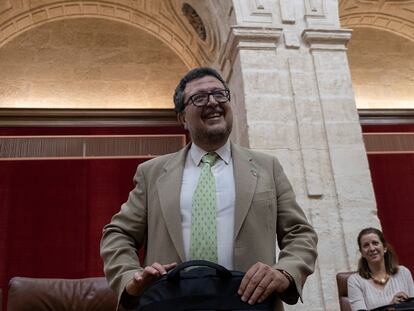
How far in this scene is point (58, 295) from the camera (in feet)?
11.0

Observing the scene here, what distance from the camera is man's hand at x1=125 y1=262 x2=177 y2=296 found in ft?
4.87

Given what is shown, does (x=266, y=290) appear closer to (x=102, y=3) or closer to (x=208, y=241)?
(x=208, y=241)

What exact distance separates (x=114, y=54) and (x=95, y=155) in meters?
2.25

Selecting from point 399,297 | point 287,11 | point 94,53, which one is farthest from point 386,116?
point 399,297

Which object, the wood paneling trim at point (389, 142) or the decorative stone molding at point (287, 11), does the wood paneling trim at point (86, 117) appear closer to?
the decorative stone molding at point (287, 11)

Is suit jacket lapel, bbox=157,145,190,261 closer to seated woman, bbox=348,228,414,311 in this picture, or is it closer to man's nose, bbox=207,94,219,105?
man's nose, bbox=207,94,219,105

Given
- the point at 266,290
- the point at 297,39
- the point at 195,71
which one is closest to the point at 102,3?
the point at 297,39

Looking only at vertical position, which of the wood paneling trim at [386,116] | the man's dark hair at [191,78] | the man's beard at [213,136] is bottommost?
the man's beard at [213,136]

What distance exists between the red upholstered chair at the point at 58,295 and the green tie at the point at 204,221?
6.21 feet

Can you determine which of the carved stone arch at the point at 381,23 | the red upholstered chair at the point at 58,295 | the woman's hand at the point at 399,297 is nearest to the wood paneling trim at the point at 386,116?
the carved stone arch at the point at 381,23

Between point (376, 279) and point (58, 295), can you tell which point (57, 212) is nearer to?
point (58, 295)

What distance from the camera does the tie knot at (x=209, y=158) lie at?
1.91 metres

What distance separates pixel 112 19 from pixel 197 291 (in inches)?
334

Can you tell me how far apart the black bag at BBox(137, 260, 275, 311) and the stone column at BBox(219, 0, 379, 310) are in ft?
11.8
